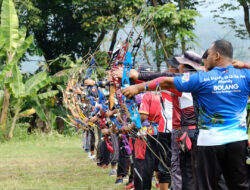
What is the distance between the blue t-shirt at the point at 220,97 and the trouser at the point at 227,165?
0.06 m

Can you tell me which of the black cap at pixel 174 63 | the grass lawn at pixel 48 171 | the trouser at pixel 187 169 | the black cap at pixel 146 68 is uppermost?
the black cap at pixel 174 63

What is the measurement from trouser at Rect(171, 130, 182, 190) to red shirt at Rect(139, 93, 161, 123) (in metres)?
0.69

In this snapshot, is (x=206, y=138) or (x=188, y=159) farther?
(x=188, y=159)

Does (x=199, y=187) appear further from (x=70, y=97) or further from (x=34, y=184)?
(x=70, y=97)

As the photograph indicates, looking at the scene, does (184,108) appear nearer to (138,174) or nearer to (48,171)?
(138,174)

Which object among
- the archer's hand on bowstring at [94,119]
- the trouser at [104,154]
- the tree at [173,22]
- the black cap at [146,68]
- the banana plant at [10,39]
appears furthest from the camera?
the tree at [173,22]

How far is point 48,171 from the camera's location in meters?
9.82

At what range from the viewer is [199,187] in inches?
151

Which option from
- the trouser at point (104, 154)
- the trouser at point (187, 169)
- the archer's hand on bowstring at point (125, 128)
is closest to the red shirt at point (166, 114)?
the archer's hand on bowstring at point (125, 128)

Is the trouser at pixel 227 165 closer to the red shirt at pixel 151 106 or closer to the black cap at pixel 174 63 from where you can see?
the black cap at pixel 174 63

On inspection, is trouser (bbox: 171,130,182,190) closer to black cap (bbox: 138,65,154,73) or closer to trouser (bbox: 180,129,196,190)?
trouser (bbox: 180,129,196,190)

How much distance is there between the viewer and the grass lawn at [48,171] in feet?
25.7

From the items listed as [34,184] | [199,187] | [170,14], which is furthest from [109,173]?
[170,14]

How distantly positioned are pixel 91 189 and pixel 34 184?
122cm
